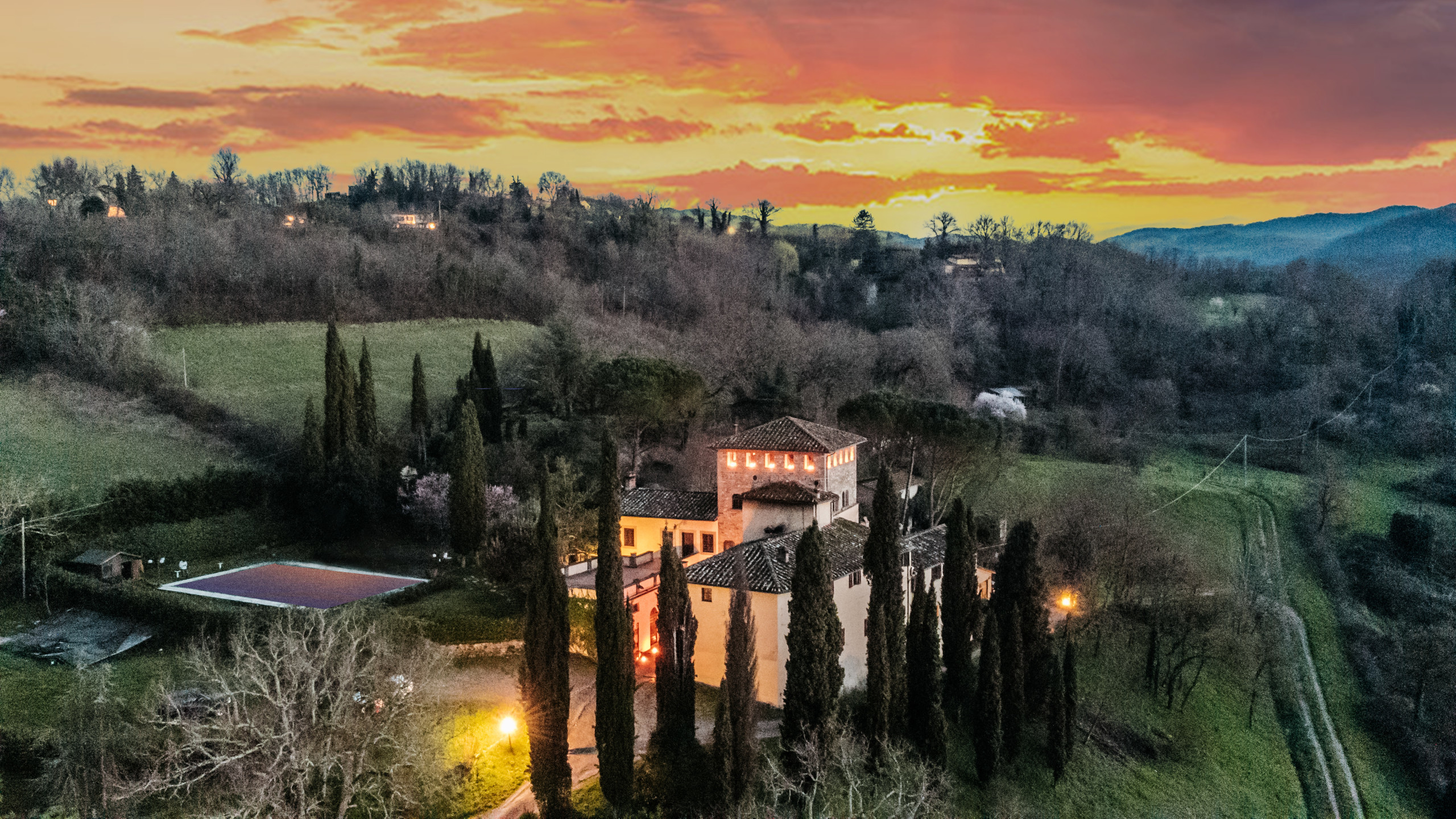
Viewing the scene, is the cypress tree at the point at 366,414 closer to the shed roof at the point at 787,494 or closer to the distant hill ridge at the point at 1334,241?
the shed roof at the point at 787,494

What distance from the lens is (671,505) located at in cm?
2945

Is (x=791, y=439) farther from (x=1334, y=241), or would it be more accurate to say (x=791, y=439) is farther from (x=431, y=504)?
(x=1334, y=241)

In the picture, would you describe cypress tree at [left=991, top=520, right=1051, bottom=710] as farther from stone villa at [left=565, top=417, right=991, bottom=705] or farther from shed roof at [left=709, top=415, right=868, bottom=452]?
shed roof at [left=709, top=415, right=868, bottom=452]

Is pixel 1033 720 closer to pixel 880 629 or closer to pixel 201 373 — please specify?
pixel 880 629

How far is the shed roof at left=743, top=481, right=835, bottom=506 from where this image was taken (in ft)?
89.4

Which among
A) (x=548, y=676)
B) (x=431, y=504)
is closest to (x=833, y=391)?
(x=431, y=504)

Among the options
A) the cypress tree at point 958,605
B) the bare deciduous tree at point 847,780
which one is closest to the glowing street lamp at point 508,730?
the bare deciduous tree at point 847,780

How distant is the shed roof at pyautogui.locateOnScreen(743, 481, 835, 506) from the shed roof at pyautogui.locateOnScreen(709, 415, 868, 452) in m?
0.98

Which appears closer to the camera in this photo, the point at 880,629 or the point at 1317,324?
the point at 880,629

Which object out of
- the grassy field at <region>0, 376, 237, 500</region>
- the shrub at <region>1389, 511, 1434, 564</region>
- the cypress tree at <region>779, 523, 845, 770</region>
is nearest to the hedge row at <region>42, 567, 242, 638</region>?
the grassy field at <region>0, 376, 237, 500</region>

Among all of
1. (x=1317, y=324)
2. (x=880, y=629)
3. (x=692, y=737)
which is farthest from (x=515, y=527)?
(x=1317, y=324)

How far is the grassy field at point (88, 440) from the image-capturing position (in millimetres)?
31078

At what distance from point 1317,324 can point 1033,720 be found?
4586 centimetres

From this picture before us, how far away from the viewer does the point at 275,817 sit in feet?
55.7
